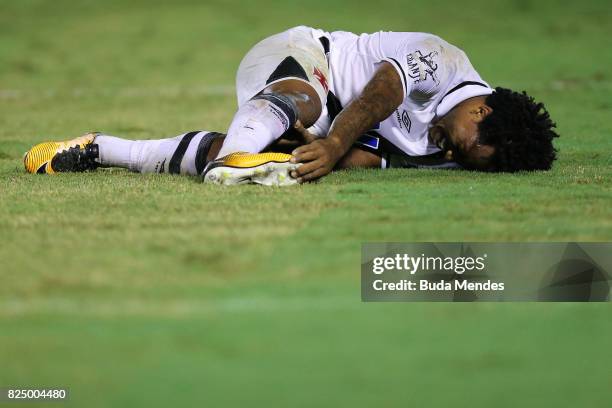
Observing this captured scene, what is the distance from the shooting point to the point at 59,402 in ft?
7.77

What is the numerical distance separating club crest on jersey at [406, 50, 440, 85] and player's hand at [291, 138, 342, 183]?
2.17ft

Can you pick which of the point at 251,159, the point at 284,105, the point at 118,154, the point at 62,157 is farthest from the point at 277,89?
the point at 62,157

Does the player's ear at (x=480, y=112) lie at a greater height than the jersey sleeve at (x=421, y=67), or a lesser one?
lesser

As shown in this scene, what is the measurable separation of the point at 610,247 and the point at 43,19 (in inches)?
460

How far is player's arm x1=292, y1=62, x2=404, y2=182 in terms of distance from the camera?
459 cm

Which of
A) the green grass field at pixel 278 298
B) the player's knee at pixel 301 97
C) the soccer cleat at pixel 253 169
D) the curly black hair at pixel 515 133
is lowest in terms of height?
the green grass field at pixel 278 298

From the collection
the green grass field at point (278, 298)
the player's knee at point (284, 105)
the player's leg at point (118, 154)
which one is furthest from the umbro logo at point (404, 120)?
the player's leg at point (118, 154)

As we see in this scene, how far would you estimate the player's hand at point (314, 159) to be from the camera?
4562mm

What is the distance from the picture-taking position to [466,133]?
199 inches

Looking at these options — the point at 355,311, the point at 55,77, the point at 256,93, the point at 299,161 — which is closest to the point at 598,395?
the point at 355,311

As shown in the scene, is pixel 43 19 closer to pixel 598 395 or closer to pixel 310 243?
pixel 310 243

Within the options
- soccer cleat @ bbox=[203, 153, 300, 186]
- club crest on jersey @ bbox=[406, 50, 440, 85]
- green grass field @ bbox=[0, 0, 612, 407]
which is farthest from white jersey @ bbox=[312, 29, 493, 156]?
soccer cleat @ bbox=[203, 153, 300, 186]

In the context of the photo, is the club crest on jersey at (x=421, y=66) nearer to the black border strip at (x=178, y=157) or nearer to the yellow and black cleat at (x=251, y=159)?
the yellow and black cleat at (x=251, y=159)

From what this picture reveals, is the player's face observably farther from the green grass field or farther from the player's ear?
the green grass field
